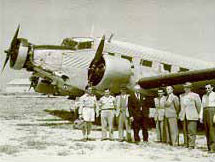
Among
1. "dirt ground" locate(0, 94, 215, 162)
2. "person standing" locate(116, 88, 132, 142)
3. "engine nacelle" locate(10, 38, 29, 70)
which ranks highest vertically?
"engine nacelle" locate(10, 38, 29, 70)

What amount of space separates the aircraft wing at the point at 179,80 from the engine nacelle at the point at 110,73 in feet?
2.53

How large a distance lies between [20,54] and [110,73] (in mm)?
4165

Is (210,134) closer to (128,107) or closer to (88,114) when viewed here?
(128,107)

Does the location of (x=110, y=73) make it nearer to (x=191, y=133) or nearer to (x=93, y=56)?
(x=93, y=56)

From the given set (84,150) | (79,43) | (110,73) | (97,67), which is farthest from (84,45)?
(84,150)

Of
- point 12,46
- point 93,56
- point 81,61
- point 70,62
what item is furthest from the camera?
point 12,46

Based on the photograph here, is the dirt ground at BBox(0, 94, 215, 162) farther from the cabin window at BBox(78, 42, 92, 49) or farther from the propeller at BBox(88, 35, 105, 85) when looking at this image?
the cabin window at BBox(78, 42, 92, 49)

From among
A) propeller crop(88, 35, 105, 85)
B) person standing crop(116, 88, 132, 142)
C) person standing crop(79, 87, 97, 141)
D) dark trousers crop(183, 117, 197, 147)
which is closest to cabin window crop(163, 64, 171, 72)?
propeller crop(88, 35, 105, 85)

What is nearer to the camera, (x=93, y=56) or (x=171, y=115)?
(x=171, y=115)

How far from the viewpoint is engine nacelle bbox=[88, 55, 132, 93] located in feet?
33.5

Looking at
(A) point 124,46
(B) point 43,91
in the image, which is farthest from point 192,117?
(B) point 43,91

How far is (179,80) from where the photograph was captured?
33.5 feet

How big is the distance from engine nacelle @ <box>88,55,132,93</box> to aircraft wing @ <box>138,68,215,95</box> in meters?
0.77

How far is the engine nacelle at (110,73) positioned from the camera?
10.2m
